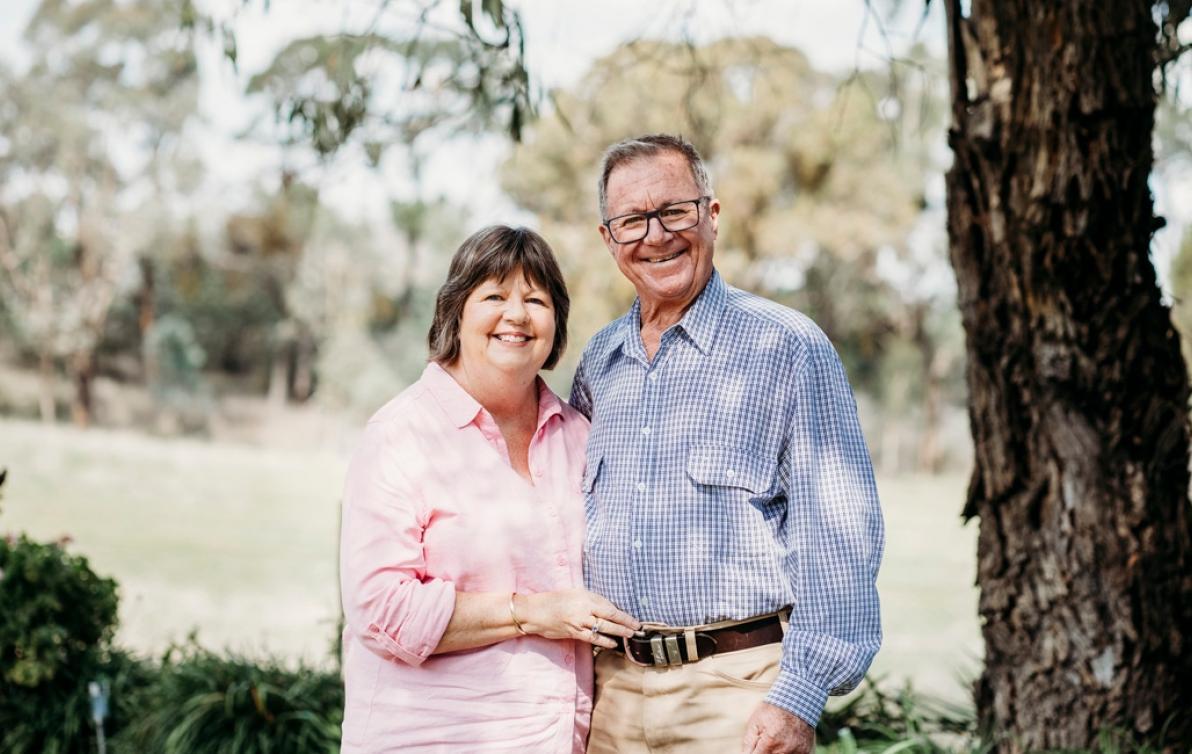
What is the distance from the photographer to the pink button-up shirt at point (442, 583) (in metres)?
2.15

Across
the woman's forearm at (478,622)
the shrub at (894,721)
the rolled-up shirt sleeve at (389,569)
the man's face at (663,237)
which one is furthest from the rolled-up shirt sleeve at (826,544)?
the shrub at (894,721)

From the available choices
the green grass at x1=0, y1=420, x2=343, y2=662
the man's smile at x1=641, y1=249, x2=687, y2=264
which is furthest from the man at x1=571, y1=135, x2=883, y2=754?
the green grass at x1=0, y1=420, x2=343, y2=662

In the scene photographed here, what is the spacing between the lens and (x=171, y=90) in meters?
22.8

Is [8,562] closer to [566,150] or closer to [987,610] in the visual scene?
[987,610]

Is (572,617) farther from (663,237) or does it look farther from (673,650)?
(663,237)

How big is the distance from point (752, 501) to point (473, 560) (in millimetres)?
565

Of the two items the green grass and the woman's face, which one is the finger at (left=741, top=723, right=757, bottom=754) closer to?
the woman's face

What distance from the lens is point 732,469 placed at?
2.22m

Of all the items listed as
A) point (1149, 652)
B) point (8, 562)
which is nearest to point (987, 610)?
point (1149, 652)

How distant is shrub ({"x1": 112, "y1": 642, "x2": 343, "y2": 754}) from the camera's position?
443 centimetres

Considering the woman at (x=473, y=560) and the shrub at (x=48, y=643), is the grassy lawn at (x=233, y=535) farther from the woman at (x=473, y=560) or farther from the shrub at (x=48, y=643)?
the woman at (x=473, y=560)

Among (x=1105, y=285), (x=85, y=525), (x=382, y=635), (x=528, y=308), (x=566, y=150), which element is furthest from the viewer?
(x=566, y=150)

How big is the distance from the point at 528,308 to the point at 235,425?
23.4 meters

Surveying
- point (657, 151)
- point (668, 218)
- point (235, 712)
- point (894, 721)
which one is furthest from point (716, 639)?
point (235, 712)
